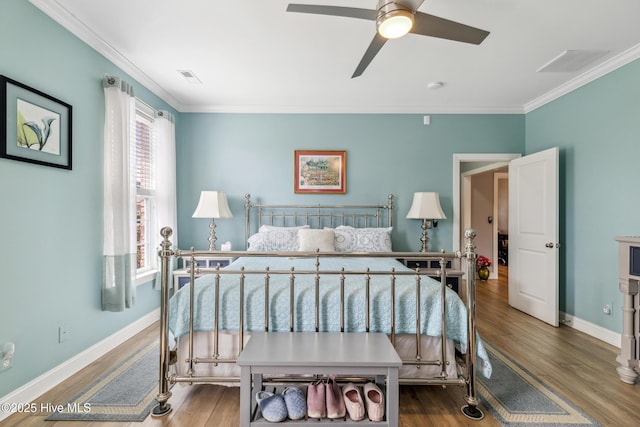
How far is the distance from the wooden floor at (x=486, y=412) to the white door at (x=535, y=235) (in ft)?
1.94

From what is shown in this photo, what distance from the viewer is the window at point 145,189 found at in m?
3.38

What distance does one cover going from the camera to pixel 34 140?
204 centimetres

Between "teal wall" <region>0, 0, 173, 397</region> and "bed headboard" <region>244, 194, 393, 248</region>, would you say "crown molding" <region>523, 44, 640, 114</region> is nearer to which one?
"bed headboard" <region>244, 194, 393, 248</region>

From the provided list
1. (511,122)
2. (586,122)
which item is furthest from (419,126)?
(586,122)

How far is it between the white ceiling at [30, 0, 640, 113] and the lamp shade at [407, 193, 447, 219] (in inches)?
49.6

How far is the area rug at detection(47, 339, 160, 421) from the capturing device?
184 centimetres

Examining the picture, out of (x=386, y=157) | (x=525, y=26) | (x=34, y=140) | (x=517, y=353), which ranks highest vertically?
(x=525, y=26)

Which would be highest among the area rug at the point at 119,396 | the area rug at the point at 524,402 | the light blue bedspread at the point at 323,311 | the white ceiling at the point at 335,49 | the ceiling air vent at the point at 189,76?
the ceiling air vent at the point at 189,76

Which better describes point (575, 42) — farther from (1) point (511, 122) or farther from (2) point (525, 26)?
(1) point (511, 122)

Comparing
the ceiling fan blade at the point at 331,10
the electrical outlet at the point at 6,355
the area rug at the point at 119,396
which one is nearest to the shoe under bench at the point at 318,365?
the area rug at the point at 119,396

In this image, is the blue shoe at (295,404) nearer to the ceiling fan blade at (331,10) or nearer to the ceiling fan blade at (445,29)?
the ceiling fan blade at (331,10)

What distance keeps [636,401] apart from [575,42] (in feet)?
9.07

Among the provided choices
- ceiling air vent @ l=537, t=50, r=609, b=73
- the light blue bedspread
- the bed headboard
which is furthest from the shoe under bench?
ceiling air vent @ l=537, t=50, r=609, b=73

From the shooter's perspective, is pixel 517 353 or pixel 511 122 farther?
pixel 511 122
